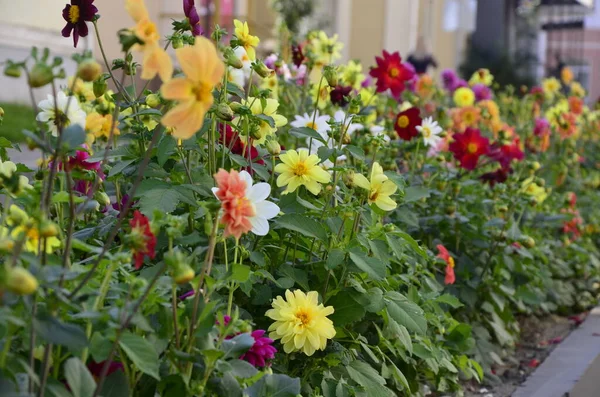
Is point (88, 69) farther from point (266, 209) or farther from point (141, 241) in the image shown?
point (266, 209)

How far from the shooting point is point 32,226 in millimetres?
1124

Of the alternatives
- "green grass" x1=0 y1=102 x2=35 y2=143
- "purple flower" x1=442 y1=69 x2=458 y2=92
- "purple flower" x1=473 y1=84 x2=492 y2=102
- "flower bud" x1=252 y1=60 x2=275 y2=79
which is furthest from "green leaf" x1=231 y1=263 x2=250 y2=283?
"green grass" x1=0 y1=102 x2=35 y2=143

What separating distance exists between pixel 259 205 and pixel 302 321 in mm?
300

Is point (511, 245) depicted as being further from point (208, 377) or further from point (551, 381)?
point (208, 377)

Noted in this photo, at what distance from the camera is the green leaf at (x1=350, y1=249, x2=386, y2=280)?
160 cm

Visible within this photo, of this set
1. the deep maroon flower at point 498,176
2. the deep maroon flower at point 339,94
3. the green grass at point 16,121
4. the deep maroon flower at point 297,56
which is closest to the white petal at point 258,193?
the deep maroon flower at point 339,94

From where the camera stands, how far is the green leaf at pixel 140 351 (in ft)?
3.76

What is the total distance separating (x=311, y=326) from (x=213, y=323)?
337mm

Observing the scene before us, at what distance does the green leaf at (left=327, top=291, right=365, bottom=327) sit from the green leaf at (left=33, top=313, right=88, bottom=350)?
2.34ft

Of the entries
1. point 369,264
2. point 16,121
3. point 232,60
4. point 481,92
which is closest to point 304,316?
point 369,264

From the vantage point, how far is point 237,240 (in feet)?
4.34

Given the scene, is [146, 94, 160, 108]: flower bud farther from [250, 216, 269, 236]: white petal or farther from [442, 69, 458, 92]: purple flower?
[442, 69, 458, 92]: purple flower

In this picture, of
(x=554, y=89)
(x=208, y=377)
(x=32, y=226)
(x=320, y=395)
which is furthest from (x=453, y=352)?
(x=554, y=89)

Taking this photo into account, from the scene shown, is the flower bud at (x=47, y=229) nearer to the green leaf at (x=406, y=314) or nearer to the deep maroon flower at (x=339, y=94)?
the green leaf at (x=406, y=314)
